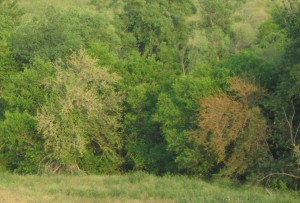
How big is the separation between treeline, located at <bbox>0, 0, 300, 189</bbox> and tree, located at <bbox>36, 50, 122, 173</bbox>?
0.07 meters

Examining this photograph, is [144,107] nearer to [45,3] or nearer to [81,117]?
[81,117]

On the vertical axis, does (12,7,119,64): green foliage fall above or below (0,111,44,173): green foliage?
above

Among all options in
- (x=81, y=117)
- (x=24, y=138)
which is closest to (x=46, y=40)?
(x=24, y=138)

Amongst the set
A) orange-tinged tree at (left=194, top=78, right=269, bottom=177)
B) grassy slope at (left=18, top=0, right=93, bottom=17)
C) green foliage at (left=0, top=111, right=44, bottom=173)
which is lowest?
grassy slope at (left=18, top=0, right=93, bottom=17)

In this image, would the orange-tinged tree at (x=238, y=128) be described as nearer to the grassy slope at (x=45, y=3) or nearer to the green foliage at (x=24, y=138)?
the green foliage at (x=24, y=138)

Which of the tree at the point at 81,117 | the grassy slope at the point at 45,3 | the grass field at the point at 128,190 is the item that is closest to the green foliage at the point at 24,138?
the tree at the point at 81,117

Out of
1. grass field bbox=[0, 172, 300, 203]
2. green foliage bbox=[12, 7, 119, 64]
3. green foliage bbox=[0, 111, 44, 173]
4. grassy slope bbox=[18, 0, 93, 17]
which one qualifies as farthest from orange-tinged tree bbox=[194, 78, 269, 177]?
grassy slope bbox=[18, 0, 93, 17]

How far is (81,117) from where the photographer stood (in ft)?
103

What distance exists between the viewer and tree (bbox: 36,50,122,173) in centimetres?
3059

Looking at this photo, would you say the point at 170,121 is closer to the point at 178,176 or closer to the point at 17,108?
the point at 178,176

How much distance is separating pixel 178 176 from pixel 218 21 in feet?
107

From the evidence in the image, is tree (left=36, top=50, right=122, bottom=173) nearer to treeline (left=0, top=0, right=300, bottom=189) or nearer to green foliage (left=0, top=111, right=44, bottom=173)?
treeline (left=0, top=0, right=300, bottom=189)

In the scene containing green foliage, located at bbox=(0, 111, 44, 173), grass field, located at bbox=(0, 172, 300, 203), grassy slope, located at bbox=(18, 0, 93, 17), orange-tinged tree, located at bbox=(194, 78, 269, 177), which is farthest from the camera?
grassy slope, located at bbox=(18, 0, 93, 17)

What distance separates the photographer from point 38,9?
253ft
